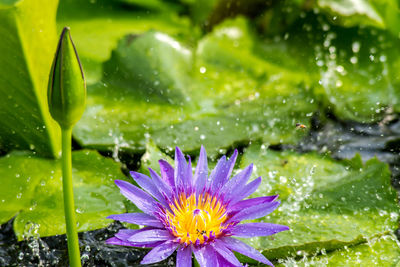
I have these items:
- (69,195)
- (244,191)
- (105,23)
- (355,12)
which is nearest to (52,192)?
(69,195)

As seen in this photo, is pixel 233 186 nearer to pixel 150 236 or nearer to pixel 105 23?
pixel 150 236

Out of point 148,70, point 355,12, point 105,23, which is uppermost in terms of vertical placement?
point 105,23

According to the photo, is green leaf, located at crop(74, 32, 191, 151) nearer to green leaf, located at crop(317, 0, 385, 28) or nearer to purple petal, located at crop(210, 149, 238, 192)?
purple petal, located at crop(210, 149, 238, 192)

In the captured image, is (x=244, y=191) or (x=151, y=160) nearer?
(x=244, y=191)

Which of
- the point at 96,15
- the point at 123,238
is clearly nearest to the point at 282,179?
the point at 123,238

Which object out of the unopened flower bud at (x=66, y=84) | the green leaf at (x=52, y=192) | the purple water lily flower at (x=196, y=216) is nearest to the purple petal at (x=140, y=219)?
the purple water lily flower at (x=196, y=216)

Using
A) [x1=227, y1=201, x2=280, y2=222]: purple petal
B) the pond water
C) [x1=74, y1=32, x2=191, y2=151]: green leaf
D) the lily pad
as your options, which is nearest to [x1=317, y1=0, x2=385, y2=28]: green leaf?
the pond water

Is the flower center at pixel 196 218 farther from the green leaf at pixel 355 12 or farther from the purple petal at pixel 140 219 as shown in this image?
the green leaf at pixel 355 12
